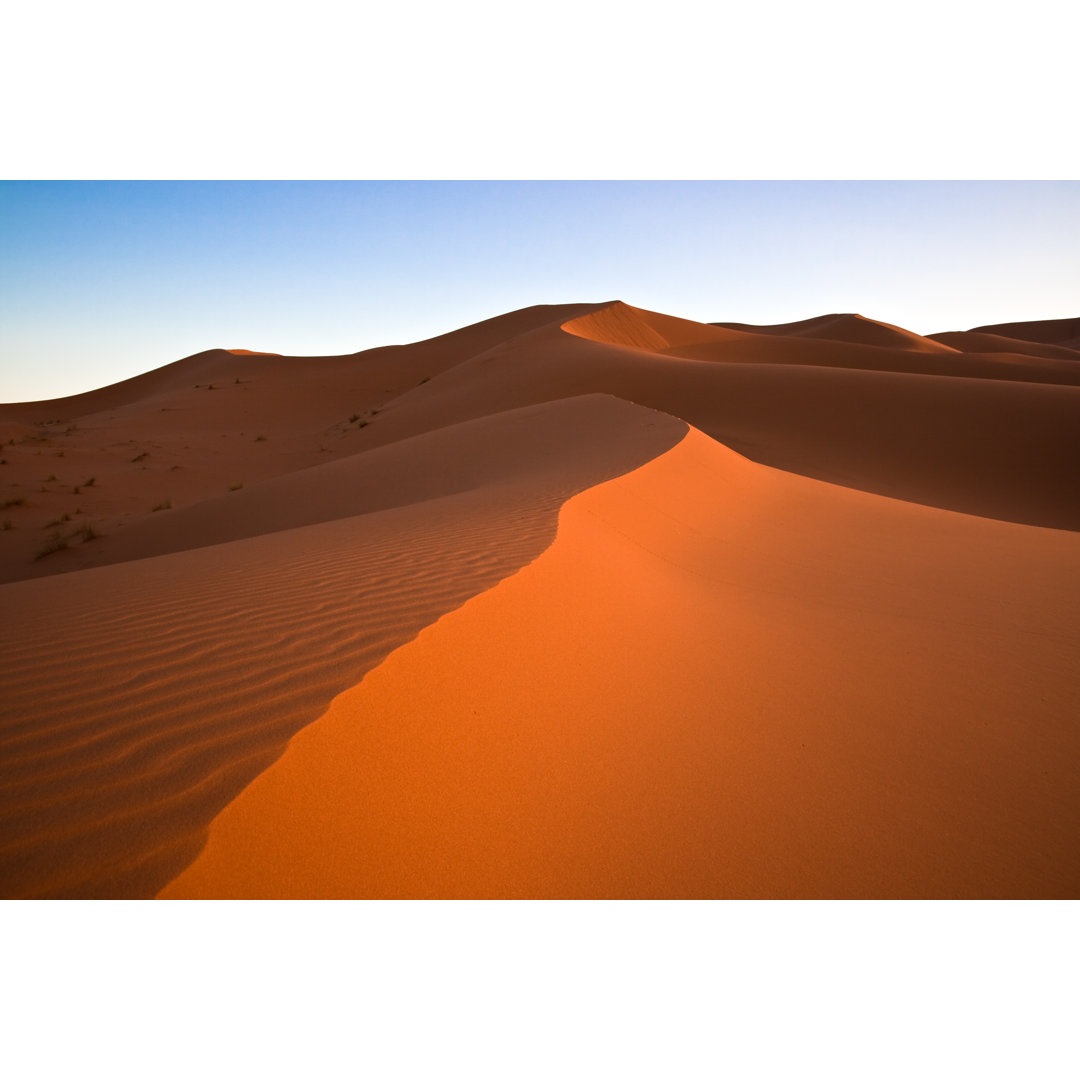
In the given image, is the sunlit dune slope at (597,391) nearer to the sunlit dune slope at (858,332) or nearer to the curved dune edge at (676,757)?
the curved dune edge at (676,757)

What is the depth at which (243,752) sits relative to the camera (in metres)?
2.28

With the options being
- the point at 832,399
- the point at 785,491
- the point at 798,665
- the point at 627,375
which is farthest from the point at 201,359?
the point at 798,665

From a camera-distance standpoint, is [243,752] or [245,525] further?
[245,525]

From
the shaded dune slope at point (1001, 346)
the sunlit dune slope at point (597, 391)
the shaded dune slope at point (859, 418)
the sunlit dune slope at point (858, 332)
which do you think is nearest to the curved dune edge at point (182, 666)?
the sunlit dune slope at point (597, 391)

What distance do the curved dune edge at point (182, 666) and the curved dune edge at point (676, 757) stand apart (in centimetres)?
16

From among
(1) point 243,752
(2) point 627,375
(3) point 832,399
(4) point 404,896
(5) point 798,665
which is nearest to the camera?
(4) point 404,896

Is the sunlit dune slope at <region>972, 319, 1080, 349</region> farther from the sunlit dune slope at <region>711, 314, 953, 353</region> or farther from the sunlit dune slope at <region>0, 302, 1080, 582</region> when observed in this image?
the sunlit dune slope at <region>0, 302, 1080, 582</region>

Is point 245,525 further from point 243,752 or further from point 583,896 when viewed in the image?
point 583,896

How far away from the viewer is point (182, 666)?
3070mm

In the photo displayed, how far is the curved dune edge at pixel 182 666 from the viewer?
6.36 feet

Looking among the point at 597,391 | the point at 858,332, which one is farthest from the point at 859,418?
the point at 858,332

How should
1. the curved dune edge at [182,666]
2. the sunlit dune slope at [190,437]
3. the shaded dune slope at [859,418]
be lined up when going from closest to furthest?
the curved dune edge at [182,666] → the sunlit dune slope at [190,437] → the shaded dune slope at [859,418]

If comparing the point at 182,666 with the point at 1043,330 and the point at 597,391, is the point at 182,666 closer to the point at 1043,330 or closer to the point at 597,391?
the point at 597,391

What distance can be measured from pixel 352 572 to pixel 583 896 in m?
2.98
